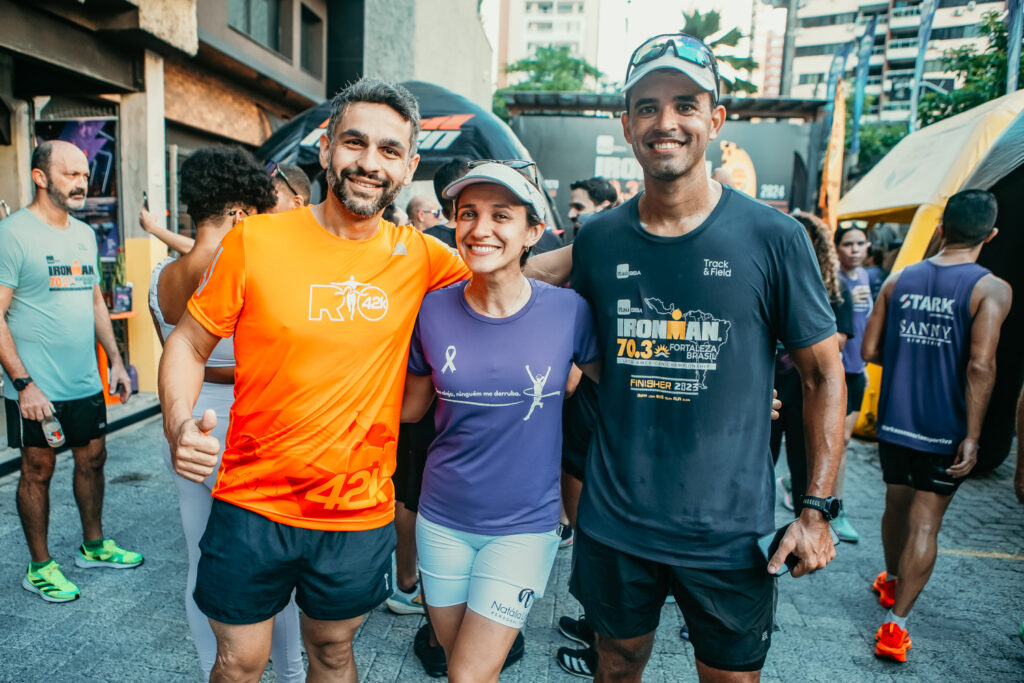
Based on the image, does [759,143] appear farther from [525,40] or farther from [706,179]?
[525,40]

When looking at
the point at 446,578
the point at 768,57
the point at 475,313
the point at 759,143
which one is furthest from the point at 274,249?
the point at 768,57

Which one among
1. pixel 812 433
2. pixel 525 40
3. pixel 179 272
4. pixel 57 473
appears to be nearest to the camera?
pixel 812 433

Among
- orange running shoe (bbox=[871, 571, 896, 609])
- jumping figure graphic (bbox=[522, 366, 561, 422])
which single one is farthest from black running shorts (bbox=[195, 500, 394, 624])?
orange running shoe (bbox=[871, 571, 896, 609])

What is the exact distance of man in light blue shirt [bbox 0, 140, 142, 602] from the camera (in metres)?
3.50

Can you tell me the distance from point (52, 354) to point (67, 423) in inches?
16.1

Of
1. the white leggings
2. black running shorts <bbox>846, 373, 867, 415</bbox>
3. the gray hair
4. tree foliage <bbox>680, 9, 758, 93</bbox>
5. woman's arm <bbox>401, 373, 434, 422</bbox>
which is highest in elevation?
tree foliage <bbox>680, 9, 758, 93</bbox>

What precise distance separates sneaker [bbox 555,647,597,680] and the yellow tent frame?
14.8 ft

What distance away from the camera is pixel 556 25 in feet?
305

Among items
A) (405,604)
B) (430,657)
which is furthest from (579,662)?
(405,604)

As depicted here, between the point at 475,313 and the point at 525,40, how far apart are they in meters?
102

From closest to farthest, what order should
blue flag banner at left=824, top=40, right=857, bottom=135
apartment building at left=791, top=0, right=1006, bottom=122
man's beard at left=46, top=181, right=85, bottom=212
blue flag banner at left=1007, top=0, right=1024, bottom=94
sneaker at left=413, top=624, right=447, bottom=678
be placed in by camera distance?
sneaker at left=413, top=624, right=447, bottom=678
man's beard at left=46, top=181, right=85, bottom=212
blue flag banner at left=1007, top=0, right=1024, bottom=94
blue flag banner at left=824, top=40, right=857, bottom=135
apartment building at left=791, top=0, right=1006, bottom=122

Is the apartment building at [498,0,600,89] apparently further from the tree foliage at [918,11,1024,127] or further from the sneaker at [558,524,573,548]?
the sneaker at [558,524,573,548]

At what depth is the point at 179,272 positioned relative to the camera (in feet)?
8.35

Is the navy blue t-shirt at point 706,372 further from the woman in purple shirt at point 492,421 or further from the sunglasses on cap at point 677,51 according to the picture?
the sunglasses on cap at point 677,51
